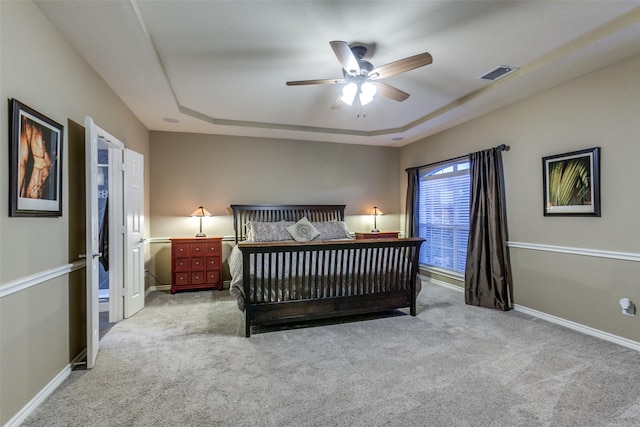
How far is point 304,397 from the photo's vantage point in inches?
83.7

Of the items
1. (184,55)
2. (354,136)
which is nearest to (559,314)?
(354,136)

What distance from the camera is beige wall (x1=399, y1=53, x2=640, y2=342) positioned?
289 cm

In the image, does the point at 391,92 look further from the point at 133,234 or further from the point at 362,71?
the point at 133,234

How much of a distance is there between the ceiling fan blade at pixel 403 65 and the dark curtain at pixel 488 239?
2.29m

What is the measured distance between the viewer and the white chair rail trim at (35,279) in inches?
69.7

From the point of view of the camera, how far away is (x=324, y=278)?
3455 millimetres

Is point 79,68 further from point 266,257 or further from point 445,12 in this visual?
point 445,12

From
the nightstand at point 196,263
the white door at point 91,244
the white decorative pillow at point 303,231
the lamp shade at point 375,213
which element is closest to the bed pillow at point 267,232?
the white decorative pillow at point 303,231

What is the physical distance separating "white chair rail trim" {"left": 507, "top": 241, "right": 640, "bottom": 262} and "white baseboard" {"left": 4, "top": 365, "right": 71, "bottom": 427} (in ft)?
15.9

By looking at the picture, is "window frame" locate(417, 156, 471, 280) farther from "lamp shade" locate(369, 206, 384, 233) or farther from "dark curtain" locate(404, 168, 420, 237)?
"lamp shade" locate(369, 206, 384, 233)

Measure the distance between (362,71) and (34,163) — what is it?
2.62 meters

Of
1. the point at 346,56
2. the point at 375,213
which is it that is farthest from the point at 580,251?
the point at 375,213

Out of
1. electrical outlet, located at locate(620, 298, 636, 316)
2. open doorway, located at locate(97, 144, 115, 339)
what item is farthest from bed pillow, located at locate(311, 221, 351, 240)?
electrical outlet, located at locate(620, 298, 636, 316)

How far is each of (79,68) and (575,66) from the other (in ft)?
15.0
